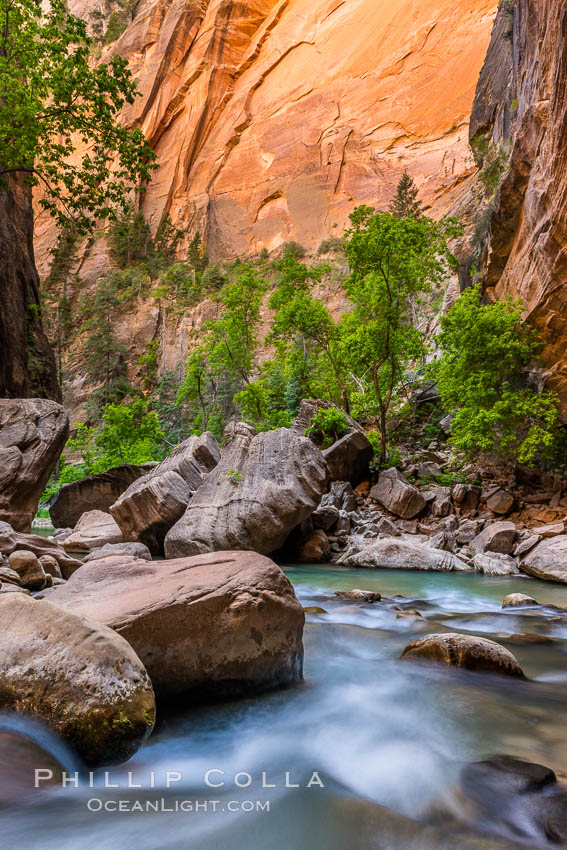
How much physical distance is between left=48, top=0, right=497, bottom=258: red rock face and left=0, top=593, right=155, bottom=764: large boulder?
41.7 metres

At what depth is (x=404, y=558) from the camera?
31.9 ft

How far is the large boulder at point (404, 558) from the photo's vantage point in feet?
31.4

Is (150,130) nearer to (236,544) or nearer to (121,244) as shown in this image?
(121,244)

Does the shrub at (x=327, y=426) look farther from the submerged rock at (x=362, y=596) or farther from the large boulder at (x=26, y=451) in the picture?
the submerged rock at (x=362, y=596)

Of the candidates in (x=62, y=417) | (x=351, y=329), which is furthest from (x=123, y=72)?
(x=351, y=329)

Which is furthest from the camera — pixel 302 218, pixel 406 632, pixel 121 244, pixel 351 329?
pixel 121 244

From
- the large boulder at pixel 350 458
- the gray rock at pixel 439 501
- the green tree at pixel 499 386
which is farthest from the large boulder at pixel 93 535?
the green tree at pixel 499 386

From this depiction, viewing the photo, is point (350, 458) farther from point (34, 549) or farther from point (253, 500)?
point (34, 549)

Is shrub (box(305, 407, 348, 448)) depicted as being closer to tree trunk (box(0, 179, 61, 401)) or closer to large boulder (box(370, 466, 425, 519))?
large boulder (box(370, 466, 425, 519))

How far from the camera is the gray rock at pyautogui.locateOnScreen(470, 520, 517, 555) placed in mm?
10055

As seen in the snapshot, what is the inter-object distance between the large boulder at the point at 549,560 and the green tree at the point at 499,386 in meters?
2.73

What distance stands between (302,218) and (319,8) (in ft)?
87.5

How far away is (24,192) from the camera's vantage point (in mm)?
16156

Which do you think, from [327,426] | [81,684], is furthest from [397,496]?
[81,684]
